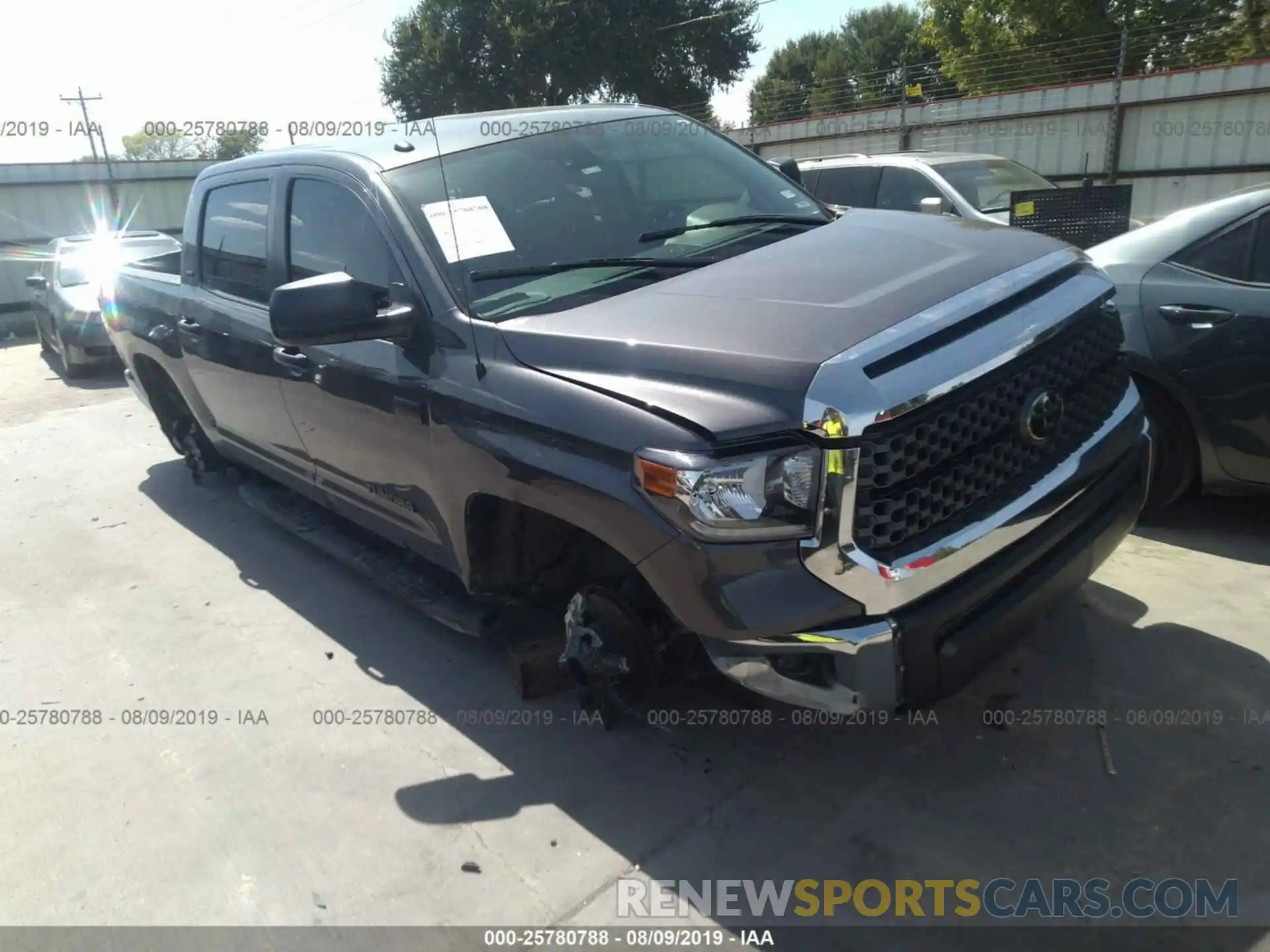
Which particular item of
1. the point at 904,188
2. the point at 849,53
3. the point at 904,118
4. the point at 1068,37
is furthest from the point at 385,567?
the point at 849,53

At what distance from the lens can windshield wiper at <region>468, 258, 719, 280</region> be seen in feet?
9.96

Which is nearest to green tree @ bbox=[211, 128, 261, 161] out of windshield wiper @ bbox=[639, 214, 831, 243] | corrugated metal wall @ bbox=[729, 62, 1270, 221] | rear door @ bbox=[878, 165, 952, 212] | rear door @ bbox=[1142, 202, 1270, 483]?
corrugated metal wall @ bbox=[729, 62, 1270, 221]

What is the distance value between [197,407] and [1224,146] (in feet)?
45.0

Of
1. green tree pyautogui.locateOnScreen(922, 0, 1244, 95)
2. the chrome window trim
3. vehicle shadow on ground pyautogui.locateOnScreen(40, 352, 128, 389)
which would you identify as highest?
green tree pyautogui.locateOnScreen(922, 0, 1244, 95)

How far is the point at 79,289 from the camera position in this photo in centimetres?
1097

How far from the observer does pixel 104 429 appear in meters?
8.11

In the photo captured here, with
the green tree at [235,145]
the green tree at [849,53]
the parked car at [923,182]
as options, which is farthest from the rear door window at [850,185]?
the green tree at [849,53]

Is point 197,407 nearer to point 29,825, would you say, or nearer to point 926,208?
point 29,825

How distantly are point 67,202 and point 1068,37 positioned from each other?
27123 millimetres

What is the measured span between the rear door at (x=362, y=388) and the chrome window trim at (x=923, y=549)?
1456 mm

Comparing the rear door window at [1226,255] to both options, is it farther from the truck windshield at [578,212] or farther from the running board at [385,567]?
the running board at [385,567]

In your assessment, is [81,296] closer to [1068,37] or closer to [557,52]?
[557,52]

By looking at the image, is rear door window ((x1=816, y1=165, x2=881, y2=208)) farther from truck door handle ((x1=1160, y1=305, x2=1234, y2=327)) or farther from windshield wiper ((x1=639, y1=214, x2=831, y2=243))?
windshield wiper ((x1=639, y1=214, x2=831, y2=243))

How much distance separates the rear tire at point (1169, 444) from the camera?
4.00 m
